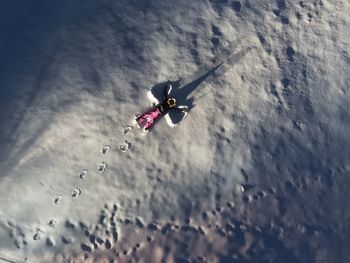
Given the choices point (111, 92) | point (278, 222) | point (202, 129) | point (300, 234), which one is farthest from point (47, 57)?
point (300, 234)

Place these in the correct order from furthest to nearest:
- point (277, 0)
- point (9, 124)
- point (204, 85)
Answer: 1. point (277, 0)
2. point (204, 85)
3. point (9, 124)

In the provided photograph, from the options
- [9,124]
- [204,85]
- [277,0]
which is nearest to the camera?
[9,124]

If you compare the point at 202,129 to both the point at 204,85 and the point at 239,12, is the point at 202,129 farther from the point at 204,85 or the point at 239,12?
the point at 239,12

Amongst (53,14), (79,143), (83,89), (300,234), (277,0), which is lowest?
(300,234)

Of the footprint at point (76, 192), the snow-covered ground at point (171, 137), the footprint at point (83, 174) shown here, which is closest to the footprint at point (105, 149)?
the snow-covered ground at point (171, 137)

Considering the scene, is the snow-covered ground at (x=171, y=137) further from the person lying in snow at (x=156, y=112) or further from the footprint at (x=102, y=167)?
the person lying in snow at (x=156, y=112)
